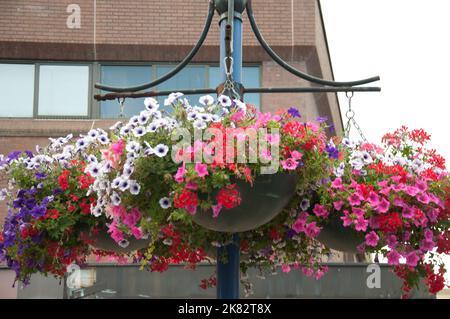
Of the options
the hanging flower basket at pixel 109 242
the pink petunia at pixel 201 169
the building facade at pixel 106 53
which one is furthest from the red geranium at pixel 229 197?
the building facade at pixel 106 53

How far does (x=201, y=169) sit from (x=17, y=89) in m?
10.7

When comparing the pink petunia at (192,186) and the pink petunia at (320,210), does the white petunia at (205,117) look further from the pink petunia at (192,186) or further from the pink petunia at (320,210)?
the pink petunia at (320,210)

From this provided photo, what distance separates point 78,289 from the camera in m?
11.3

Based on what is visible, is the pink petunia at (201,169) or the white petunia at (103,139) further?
the white petunia at (103,139)

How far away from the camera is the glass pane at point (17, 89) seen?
13305 mm

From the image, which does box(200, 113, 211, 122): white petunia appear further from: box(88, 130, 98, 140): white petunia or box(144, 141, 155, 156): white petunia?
box(88, 130, 98, 140): white petunia

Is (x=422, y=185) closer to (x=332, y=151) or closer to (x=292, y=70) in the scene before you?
(x=332, y=151)

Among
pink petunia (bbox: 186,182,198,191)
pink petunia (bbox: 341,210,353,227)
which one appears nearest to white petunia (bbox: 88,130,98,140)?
pink petunia (bbox: 186,182,198,191)

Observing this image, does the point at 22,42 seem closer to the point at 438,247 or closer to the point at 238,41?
the point at 238,41

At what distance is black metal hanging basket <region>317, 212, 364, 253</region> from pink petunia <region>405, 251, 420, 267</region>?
25 cm

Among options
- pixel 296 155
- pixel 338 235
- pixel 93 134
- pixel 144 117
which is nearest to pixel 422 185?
pixel 338 235

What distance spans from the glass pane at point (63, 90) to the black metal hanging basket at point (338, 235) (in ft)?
31.8

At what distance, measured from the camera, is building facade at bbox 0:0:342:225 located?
13.1 m
